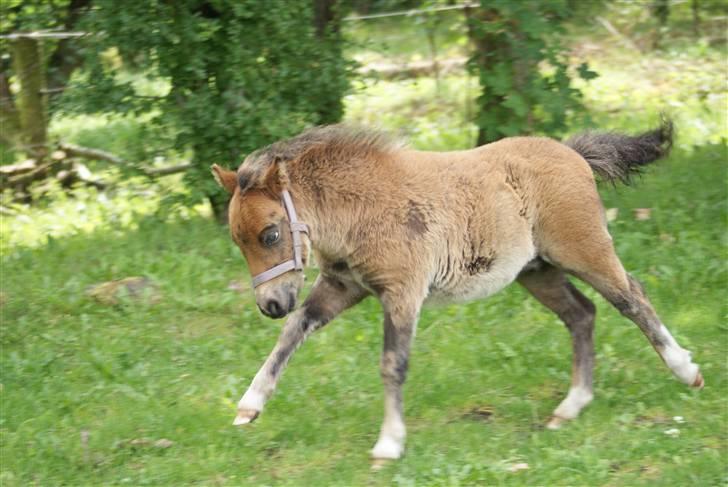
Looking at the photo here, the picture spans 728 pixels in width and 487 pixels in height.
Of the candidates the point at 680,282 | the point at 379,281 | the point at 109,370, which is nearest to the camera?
the point at 379,281

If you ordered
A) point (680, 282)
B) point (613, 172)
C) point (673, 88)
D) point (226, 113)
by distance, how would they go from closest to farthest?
1. point (613, 172)
2. point (680, 282)
3. point (226, 113)
4. point (673, 88)

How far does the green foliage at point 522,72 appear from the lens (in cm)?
869

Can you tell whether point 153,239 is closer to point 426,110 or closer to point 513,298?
point 513,298

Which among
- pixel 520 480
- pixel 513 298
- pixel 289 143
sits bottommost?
pixel 513 298

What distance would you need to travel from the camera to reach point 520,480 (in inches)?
209

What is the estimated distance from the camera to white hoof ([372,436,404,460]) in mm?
5586

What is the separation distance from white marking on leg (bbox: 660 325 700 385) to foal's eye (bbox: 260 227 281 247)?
8.28 ft

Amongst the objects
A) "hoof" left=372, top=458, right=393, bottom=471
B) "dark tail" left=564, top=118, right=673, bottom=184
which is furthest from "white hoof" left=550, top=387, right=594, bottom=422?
"dark tail" left=564, top=118, right=673, bottom=184

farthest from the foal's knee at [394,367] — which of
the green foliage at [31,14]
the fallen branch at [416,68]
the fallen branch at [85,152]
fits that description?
the fallen branch at [416,68]

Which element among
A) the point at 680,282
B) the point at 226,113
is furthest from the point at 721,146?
the point at 226,113

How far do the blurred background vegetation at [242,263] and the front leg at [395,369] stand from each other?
16cm

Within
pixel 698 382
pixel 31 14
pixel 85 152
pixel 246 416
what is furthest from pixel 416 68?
pixel 246 416

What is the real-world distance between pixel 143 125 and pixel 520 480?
5.83m

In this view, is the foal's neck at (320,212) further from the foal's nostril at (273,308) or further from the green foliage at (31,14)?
the green foliage at (31,14)
